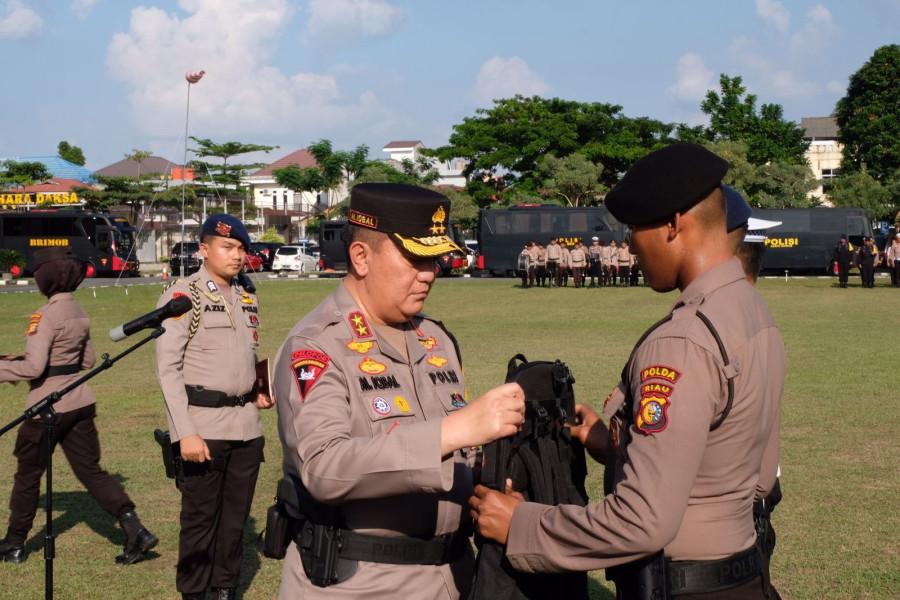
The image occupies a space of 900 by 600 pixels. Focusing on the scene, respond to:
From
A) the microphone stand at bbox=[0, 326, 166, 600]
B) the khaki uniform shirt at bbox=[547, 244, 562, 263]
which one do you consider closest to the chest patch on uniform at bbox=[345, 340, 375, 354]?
the microphone stand at bbox=[0, 326, 166, 600]

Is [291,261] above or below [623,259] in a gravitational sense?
below

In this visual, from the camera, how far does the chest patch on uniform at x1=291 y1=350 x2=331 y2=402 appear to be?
8.38 ft

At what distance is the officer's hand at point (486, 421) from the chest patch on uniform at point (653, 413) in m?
0.29

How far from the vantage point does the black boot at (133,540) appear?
Answer: 5895 mm

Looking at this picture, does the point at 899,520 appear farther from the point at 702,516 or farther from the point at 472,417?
the point at 472,417

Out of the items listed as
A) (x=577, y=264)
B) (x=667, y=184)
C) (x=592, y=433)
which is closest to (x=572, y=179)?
(x=577, y=264)

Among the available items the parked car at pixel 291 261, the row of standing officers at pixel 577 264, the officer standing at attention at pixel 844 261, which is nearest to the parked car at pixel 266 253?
the parked car at pixel 291 261

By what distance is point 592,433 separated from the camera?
9.43ft

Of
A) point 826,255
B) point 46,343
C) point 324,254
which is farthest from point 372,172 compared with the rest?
point 46,343

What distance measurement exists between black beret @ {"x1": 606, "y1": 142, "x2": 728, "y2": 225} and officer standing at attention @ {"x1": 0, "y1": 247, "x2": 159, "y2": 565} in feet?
14.7

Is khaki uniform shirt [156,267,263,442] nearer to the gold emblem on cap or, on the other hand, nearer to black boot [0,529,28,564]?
black boot [0,529,28,564]

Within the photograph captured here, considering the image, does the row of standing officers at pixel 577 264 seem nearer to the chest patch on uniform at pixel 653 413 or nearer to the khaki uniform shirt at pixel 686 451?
the khaki uniform shirt at pixel 686 451

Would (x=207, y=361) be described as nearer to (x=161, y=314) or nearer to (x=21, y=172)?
(x=161, y=314)

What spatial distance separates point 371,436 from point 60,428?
4.02 m
